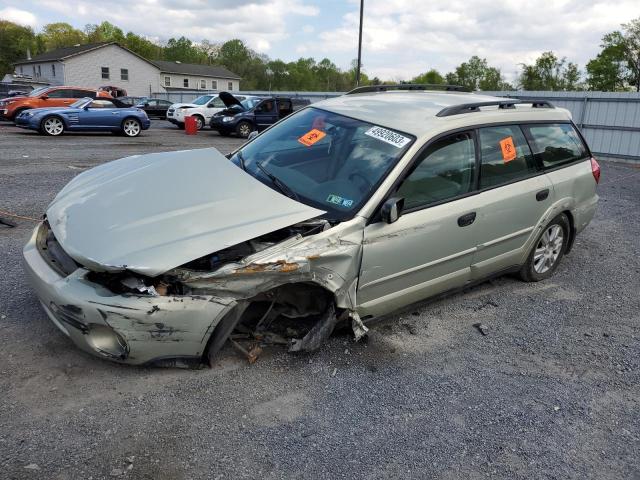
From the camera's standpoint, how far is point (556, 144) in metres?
4.89

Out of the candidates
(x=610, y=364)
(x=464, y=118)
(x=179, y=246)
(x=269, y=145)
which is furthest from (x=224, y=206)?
(x=610, y=364)

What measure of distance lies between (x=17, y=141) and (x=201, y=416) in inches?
559

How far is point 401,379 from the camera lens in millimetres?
3293

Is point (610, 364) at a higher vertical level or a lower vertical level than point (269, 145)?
lower

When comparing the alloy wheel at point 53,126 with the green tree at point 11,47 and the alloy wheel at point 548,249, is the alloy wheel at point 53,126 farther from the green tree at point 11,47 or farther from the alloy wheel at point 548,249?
the green tree at point 11,47

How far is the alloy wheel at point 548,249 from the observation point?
16.1ft

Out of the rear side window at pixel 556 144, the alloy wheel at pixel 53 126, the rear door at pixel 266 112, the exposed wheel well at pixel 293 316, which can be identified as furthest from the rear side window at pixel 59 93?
the exposed wheel well at pixel 293 316

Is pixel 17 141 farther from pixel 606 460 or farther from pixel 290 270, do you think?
pixel 606 460

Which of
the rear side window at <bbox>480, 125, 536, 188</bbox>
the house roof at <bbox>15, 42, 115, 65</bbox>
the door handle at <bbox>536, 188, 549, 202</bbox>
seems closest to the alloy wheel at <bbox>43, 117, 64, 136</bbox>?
the rear side window at <bbox>480, 125, 536, 188</bbox>

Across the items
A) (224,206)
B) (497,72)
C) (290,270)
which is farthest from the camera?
(497,72)

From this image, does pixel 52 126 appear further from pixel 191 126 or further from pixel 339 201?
pixel 339 201

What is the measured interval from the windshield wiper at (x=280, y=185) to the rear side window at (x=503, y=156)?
1.57 meters

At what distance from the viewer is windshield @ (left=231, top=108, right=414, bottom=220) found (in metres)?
3.48

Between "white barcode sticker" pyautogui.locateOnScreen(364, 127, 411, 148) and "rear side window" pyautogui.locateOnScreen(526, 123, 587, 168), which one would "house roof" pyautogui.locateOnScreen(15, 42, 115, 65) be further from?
"white barcode sticker" pyautogui.locateOnScreen(364, 127, 411, 148)
